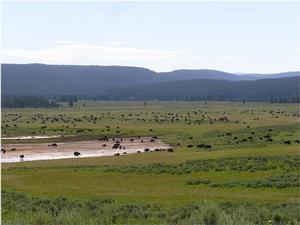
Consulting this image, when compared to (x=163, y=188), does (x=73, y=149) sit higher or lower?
lower

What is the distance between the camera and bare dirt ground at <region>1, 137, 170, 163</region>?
50.2 meters

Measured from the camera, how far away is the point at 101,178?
109 ft

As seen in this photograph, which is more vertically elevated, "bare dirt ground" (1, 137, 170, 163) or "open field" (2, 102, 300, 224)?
"open field" (2, 102, 300, 224)

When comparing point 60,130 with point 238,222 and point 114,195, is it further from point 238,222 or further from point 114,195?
point 238,222

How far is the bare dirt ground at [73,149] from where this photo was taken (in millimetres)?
50156

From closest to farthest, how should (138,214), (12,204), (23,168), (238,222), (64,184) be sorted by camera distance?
(238,222)
(138,214)
(12,204)
(64,184)
(23,168)

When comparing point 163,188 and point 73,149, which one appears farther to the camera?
point 73,149

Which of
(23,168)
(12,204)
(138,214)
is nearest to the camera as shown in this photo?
(138,214)

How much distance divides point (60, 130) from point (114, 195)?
177 feet

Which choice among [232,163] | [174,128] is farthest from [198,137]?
[232,163]

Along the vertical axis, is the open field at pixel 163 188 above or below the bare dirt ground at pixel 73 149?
above

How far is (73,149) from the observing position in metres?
56.7

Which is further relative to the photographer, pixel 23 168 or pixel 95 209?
pixel 23 168

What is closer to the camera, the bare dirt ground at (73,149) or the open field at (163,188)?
the open field at (163,188)
